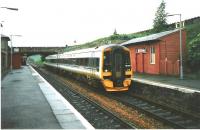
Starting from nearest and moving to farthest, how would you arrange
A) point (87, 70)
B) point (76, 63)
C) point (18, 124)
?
1. point (18, 124)
2. point (87, 70)
3. point (76, 63)

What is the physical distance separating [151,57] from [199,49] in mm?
4348

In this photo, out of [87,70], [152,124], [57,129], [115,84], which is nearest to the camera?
[57,129]

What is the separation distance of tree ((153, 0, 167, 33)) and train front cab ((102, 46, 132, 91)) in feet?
150

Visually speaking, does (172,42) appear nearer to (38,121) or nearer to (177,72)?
(177,72)

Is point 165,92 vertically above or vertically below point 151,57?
below

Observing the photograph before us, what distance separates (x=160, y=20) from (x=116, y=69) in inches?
1918

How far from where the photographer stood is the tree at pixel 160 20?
63.1 m

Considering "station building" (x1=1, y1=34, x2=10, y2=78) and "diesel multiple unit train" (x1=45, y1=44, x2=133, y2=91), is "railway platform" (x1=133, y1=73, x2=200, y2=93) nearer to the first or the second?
"diesel multiple unit train" (x1=45, y1=44, x2=133, y2=91)

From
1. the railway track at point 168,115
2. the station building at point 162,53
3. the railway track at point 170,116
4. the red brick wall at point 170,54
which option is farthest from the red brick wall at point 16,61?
the railway track at point 170,116

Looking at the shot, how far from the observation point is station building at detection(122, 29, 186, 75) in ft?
88.6

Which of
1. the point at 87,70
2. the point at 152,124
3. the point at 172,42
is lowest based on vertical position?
the point at 152,124

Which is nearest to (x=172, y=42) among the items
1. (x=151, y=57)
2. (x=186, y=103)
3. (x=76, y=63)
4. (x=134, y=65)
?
(x=151, y=57)

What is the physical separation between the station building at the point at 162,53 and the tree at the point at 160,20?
33.9 metres

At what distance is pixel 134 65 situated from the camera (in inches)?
1282
